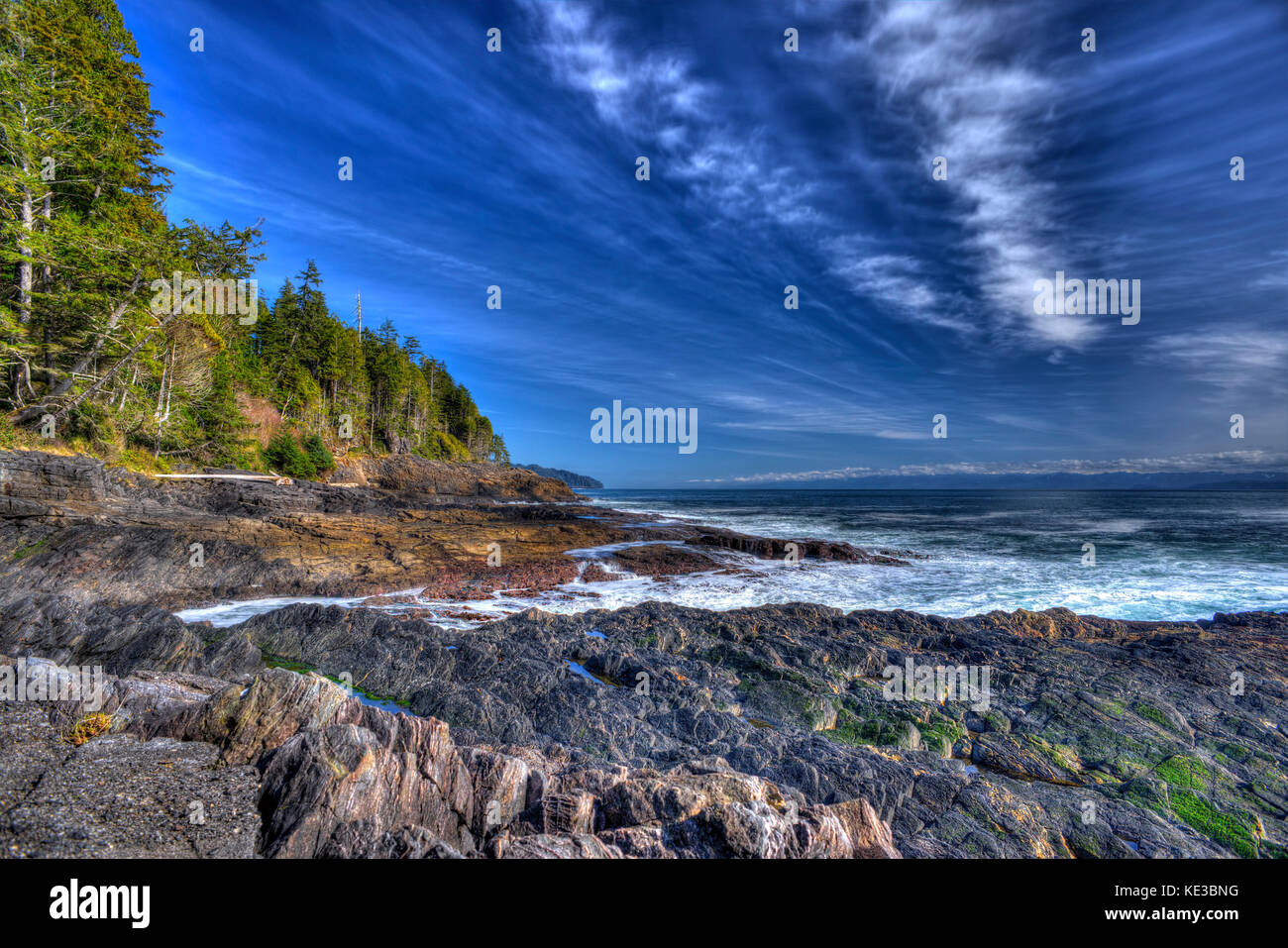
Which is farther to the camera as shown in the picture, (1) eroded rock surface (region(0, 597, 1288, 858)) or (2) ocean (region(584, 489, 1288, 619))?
(2) ocean (region(584, 489, 1288, 619))

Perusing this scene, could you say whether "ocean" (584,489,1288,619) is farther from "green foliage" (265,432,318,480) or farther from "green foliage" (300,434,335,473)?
"green foliage" (300,434,335,473)

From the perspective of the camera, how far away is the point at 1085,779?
20.1ft

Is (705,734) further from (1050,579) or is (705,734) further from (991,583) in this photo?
(1050,579)

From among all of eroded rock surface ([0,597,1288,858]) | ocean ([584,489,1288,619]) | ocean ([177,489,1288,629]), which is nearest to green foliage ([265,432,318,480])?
ocean ([177,489,1288,629])

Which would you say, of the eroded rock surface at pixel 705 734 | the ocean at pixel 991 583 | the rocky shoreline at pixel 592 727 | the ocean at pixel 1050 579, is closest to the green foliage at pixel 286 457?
the rocky shoreline at pixel 592 727

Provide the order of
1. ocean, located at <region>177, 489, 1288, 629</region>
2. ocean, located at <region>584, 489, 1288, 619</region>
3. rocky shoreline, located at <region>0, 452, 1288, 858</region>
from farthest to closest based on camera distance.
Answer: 1. ocean, located at <region>584, 489, 1288, 619</region>
2. ocean, located at <region>177, 489, 1288, 629</region>
3. rocky shoreline, located at <region>0, 452, 1288, 858</region>

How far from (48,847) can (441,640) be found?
21.9 feet

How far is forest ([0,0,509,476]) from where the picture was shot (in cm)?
1936

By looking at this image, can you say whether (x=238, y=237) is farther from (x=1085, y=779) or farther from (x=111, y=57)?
(x=1085, y=779)

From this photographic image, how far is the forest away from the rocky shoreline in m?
8.83

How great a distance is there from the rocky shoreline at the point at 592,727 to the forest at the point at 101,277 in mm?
8832

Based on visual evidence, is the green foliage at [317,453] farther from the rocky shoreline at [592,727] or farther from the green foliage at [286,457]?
the rocky shoreline at [592,727]

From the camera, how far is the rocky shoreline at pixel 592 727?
354cm
